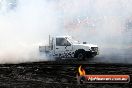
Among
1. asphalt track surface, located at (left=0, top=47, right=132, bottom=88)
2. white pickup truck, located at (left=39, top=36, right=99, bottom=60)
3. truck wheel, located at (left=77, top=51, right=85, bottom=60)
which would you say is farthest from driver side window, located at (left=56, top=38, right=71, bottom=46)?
asphalt track surface, located at (left=0, top=47, right=132, bottom=88)

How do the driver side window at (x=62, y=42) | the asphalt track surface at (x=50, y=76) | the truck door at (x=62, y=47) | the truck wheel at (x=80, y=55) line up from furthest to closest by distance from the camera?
the driver side window at (x=62, y=42), the truck door at (x=62, y=47), the truck wheel at (x=80, y=55), the asphalt track surface at (x=50, y=76)

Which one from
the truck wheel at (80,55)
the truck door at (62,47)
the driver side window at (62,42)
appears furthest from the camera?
the driver side window at (62,42)

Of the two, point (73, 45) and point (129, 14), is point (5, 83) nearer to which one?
point (73, 45)

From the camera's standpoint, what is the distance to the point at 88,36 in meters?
36.0

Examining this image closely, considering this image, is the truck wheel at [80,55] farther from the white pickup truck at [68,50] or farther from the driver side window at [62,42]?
the driver side window at [62,42]

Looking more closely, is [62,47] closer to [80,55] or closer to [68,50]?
[68,50]

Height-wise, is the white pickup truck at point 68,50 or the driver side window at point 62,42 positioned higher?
the driver side window at point 62,42

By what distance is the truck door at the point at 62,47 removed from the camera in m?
25.6

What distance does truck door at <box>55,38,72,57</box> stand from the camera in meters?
25.6

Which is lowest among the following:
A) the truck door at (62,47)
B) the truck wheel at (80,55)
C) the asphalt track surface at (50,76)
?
the asphalt track surface at (50,76)

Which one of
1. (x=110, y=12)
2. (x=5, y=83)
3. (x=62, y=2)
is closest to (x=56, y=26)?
(x=62, y=2)

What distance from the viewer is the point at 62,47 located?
2577cm

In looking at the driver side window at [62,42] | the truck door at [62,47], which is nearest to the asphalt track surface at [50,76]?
the truck door at [62,47]

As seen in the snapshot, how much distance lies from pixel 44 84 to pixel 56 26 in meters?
14.9
